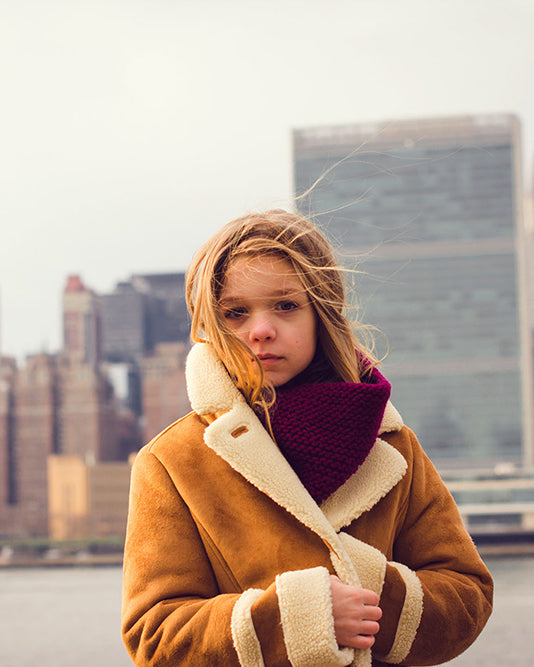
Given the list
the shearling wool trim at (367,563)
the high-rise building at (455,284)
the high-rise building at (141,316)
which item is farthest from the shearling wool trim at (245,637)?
the high-rise building at (141,316)

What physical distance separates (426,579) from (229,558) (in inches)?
7.3

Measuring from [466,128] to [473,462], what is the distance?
19.1 meters

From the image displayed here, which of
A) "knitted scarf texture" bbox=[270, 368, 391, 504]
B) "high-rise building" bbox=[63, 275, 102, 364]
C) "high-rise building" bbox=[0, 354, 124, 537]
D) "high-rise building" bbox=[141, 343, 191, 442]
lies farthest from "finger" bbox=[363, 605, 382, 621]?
"high-rise building" bbox=[63, 275, 102, 364]

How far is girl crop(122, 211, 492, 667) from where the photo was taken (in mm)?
712

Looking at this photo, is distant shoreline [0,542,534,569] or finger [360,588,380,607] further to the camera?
distant shoreline [0,542,534,569]

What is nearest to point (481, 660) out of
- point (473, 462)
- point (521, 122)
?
point (473, 462)

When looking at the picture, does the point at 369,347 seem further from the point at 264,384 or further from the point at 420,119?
the point at 420,119

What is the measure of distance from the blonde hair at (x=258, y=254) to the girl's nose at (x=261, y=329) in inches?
0.6

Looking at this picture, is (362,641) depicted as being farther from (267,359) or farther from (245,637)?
(267,359)

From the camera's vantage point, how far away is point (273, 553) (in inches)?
29.9

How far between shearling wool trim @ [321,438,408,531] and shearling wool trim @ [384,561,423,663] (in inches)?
2.3

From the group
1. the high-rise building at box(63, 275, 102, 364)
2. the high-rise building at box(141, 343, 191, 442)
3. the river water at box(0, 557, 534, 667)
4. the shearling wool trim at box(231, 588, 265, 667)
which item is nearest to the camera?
the shearling wool trim at box(231, 588, 265, 667)

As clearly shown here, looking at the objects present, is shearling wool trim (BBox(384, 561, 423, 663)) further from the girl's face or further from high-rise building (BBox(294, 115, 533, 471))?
high-rise building (BBox(294, 115, 533, 471))

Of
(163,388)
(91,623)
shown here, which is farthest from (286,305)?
(163,388)
